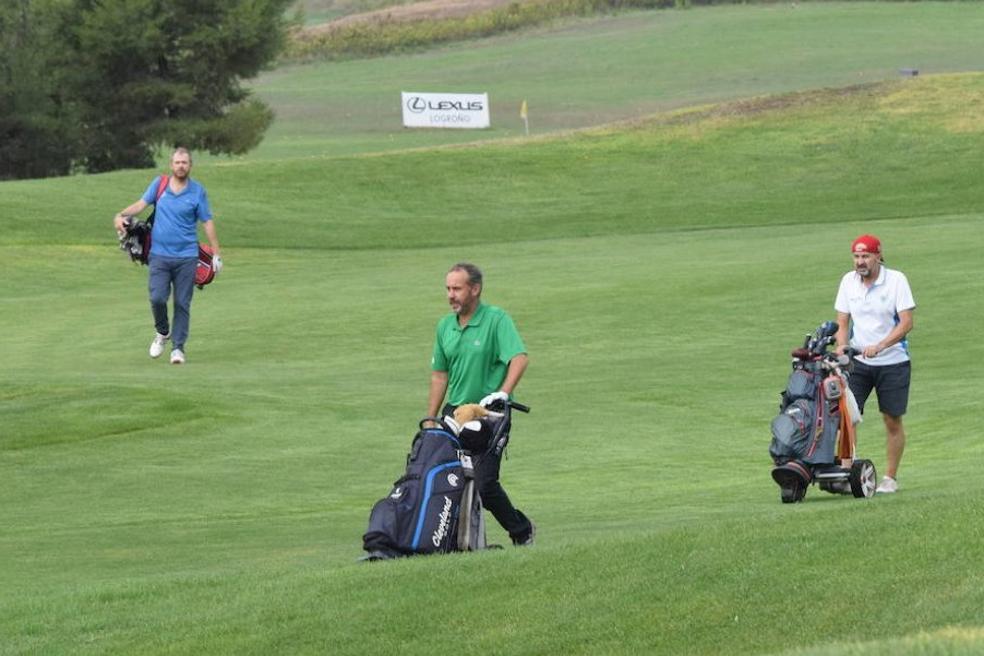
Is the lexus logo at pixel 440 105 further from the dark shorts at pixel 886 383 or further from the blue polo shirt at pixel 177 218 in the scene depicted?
the dark shorts at pixel 886 383

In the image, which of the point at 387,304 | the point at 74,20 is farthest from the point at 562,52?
the point at 387,304

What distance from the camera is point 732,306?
26891 mm

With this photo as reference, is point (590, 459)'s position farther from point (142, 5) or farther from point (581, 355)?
point (142, 5)

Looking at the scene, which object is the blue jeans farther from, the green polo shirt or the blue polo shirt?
the green polo shirt

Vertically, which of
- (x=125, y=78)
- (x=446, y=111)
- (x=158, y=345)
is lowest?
(x=446, y=111)

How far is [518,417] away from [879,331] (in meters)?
5.72

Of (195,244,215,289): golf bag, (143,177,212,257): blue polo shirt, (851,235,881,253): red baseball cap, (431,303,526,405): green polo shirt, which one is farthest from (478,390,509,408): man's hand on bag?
(195,244,215,289): golf bag

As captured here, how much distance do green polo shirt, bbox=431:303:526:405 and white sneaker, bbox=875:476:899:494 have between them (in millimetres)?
3621

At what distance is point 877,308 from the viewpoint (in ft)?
48.3

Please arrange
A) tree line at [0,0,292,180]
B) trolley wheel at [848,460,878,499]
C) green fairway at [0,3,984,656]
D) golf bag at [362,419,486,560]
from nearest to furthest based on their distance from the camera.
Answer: green fairway at [0,3,984,656]
golf bag at [362,419,486,560]
trolley wheel at [848,460,878,499]
tree line at [0,0,292,180]

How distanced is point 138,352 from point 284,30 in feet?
130

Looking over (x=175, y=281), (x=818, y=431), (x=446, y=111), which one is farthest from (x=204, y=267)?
(x=446, y=111)

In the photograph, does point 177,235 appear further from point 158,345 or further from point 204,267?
point 158,345

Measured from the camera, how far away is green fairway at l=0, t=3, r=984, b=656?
9820 millimetres
